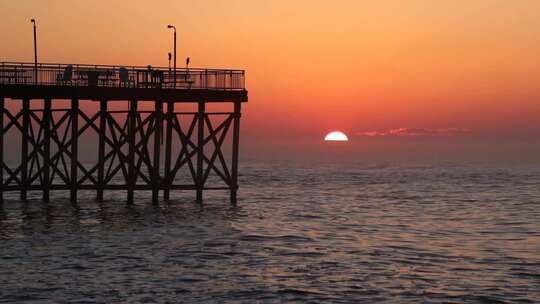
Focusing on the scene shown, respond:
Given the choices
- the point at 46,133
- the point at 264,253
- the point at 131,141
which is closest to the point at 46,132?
the point at 46,133

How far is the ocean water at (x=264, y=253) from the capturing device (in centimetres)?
2234

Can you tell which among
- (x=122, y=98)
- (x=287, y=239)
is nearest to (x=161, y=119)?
(x=122, y=98)

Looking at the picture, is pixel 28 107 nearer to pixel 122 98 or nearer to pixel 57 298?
pixel 122 98

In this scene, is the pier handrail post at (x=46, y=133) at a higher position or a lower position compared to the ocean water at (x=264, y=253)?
higher

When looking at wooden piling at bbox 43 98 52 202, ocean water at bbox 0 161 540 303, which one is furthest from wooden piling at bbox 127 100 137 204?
wooden piling at bbox 43 98 52 202

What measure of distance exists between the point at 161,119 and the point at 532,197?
30882 millimetres

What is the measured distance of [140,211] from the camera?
4288cm

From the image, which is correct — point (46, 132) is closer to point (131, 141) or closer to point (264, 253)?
point (131, 141)

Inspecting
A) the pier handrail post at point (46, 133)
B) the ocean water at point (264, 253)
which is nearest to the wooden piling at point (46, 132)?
the pier handrail post at point (46, 133)

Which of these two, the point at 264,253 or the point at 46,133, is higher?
the point at 46,133

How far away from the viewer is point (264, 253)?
29281 millimetres

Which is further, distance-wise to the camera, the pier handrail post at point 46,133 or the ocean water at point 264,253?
the pier handrail post at point 46,133

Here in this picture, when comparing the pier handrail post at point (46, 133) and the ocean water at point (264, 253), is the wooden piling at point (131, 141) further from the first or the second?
the pier handrail post at point (46, 133)

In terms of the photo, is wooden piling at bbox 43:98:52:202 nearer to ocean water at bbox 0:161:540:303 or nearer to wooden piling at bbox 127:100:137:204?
ocean water at bbox 0:161:540:303
